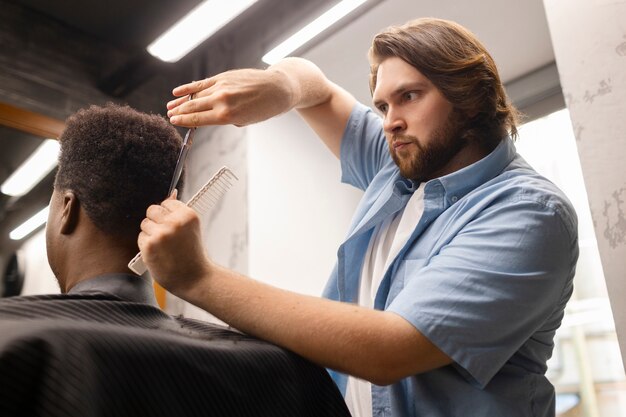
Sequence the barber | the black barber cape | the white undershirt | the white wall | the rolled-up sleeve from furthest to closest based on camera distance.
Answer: the white wall < the rolled-up sleeve < the white undershirt < the barber < the black barber cape

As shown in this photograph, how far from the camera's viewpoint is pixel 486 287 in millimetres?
974

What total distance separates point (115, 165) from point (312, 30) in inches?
56.7

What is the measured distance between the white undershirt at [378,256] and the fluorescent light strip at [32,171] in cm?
191

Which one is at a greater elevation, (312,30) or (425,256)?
(312,30)

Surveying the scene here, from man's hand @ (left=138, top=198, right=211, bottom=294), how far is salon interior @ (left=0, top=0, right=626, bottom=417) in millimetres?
1472

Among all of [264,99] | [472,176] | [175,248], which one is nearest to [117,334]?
[175,248]

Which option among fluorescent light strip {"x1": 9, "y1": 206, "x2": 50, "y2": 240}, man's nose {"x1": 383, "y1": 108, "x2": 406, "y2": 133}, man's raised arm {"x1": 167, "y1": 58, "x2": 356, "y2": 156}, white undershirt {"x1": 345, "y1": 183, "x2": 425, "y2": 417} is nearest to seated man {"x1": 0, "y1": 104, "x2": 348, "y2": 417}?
man's raised arm {"x1": 167, "y1": 58, "x2": 356, "y2": 156}

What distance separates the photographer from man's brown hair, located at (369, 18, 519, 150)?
133 cm

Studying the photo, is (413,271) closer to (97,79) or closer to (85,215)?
(85,215)

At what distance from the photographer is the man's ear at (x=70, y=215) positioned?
1098 mm

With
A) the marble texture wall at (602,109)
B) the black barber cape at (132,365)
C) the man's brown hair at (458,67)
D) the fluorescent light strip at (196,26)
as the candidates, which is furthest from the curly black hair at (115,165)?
the fluorescent light strip at (196,26)

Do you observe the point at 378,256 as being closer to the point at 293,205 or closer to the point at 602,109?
the point at 602,109

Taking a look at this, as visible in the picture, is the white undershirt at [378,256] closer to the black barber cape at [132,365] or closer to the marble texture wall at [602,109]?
the black barber cape at [132,365]

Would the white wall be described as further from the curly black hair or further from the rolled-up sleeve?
the curly black hair
